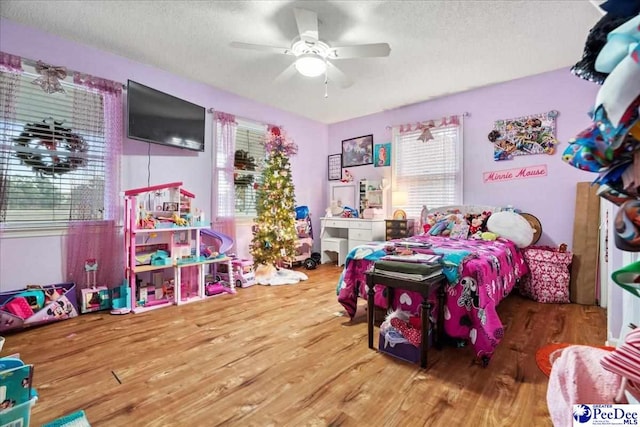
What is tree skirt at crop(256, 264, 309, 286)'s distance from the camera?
386 cm

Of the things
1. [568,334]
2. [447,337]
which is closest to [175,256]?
[447,337]

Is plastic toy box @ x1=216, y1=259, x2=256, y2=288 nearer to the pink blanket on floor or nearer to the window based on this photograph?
the window

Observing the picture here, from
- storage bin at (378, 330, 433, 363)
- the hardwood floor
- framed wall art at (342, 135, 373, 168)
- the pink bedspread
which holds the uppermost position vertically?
framed wall art at (342, 135, 373, 168)

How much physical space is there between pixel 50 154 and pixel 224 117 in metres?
1.88

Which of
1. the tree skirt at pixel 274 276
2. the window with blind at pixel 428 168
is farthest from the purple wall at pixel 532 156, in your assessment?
the tree skirt at pixel 274 276

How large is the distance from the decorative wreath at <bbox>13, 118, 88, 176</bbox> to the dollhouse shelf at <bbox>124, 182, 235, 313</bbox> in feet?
1.88

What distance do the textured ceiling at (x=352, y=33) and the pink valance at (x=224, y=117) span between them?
411mm

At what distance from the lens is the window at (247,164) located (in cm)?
421

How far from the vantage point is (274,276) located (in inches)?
157

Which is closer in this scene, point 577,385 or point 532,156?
point 577,385

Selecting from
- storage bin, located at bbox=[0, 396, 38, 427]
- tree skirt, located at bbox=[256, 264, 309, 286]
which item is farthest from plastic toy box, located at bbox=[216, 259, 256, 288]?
storage bin, located at bbox=[0, 396, 38, 427]

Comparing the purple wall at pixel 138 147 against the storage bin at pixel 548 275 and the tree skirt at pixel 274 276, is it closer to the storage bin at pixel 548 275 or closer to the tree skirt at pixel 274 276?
the tree skirt at pixel 274 276

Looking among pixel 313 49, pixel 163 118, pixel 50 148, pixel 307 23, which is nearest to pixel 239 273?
pixel 163 118

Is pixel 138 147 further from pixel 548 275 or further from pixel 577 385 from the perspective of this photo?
pixel 548 275
